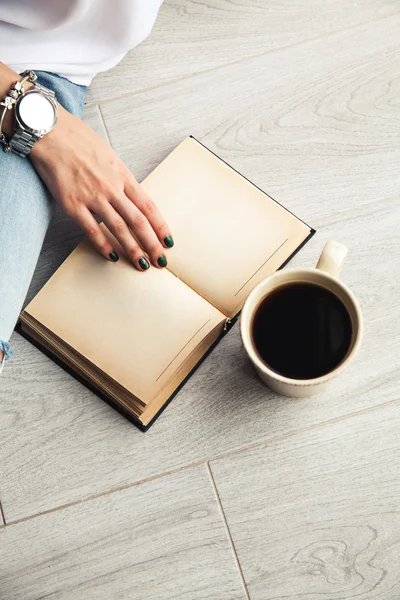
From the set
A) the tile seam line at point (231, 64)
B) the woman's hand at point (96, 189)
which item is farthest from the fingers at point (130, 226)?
the tile seam line at point (231, 64)

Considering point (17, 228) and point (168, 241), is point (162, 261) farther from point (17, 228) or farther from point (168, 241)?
point (17, 228)

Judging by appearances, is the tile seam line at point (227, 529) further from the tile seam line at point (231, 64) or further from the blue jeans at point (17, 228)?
the tile seam line at point (231, 64)

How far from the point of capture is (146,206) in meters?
0.71

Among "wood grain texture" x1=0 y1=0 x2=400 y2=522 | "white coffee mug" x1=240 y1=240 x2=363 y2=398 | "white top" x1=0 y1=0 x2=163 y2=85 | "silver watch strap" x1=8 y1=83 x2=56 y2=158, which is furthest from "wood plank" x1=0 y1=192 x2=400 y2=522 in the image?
"white top" x1=0 y1=0 x2=163 y2=85

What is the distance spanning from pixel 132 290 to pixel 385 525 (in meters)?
0.40

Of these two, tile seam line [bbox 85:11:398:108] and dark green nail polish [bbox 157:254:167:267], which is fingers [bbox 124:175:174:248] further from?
tile seam line [bbox 85:11:398:108]

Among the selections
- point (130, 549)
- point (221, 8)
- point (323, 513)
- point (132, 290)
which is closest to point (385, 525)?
point (323, 513)

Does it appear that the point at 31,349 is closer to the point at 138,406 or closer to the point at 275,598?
the point at 138,406

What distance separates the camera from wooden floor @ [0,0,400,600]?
710 mm

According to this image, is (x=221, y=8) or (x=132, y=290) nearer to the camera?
(x=132, y=290)

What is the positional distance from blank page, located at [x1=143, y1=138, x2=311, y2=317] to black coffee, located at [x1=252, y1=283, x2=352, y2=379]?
75 millimetres

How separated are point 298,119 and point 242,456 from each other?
443 mm

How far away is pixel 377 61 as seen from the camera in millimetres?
848

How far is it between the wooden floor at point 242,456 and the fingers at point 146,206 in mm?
119
